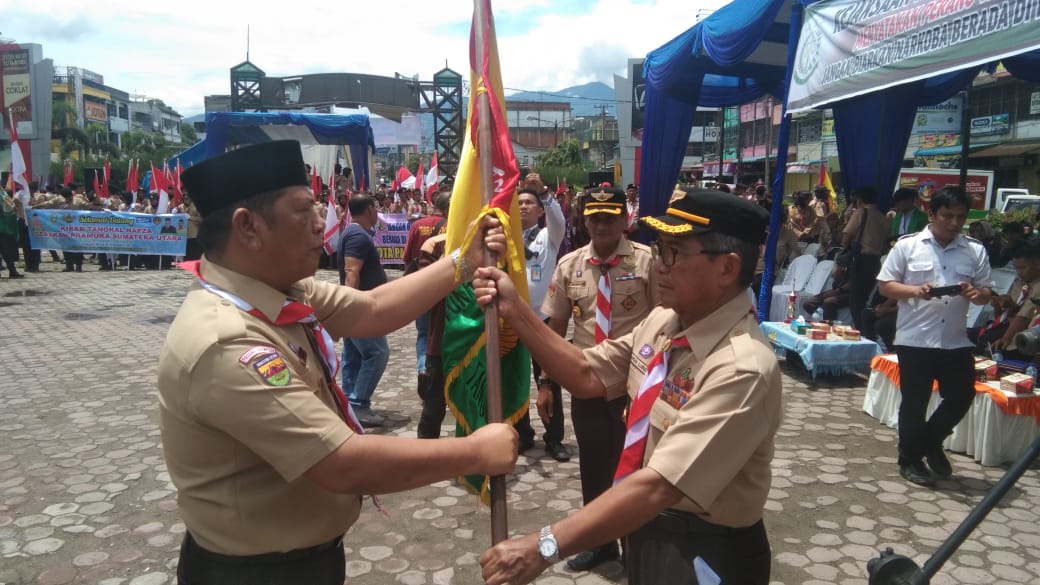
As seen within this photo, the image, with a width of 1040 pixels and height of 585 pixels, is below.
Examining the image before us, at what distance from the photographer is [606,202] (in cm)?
433

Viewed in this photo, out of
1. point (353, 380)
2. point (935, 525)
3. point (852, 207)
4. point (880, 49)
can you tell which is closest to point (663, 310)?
point (935, 525)

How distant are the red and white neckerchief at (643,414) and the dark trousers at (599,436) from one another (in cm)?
161

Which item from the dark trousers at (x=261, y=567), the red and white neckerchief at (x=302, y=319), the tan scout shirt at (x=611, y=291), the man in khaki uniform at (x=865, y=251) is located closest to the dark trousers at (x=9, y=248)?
the tan scout shirt at (x=611, y=291)

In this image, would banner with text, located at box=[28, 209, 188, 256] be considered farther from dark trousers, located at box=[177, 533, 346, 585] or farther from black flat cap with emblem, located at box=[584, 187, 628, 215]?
dark trousers, located at box=[177, 533, 346, 585]

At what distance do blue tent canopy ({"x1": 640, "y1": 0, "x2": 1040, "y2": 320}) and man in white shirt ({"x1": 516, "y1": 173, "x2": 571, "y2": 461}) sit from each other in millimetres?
3794

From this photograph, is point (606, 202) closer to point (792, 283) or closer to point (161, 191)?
point (792, 283)

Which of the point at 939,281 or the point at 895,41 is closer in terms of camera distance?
the point at 939,281

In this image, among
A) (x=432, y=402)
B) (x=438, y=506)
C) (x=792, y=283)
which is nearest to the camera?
(x=438, y=506)

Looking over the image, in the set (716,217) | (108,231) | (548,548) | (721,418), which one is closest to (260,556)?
(548,548)

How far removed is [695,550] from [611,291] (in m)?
2.26

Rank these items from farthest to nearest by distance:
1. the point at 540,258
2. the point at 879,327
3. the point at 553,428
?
the point at 879,327
the point at 540,258
the point at 553,428

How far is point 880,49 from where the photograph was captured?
6582 mm

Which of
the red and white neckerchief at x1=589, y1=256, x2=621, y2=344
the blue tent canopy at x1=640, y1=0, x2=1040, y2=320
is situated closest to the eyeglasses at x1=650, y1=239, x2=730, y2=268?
the red and white neckerchief at x1=589, y1=256, x2=621, y2=344

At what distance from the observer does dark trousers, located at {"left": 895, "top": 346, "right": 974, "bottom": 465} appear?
492 centimetres
